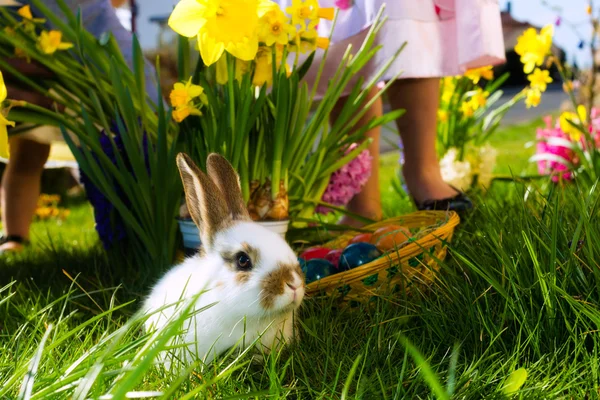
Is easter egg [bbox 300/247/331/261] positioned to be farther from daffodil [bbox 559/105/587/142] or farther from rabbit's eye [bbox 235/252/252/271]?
daffodil [bbox 559/105/587/142]

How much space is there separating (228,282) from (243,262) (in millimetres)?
45

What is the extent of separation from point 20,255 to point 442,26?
1731mm

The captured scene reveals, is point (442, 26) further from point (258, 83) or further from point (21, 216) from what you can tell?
point (21, 216)

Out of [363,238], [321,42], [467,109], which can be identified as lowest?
[363,238]

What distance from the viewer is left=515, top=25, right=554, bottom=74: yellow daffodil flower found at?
2.49 m

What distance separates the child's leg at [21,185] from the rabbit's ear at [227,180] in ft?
5.63

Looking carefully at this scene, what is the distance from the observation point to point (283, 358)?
1204 millimetres

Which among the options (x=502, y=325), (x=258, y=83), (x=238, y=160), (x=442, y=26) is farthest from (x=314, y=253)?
(x=442, y=26)

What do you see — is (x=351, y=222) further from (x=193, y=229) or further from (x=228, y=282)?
(x=228, y=282)

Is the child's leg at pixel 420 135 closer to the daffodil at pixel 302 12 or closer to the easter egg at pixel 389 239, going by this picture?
the easter egg at pixel 389 239

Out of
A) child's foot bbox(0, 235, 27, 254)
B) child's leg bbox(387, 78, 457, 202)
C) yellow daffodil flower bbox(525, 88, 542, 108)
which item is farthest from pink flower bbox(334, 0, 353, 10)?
child's foot bbox(0, 235, 27, 254)

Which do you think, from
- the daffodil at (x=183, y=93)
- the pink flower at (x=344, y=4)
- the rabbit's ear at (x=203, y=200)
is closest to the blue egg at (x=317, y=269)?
the rabbit's ear at (x=203, y=200)

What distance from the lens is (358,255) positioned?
1632mm

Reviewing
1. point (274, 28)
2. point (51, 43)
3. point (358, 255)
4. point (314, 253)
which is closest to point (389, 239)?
point (358, 255)
